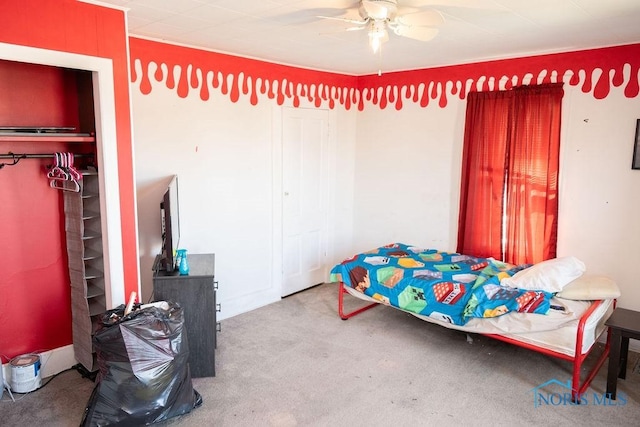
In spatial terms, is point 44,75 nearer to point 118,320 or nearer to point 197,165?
point 197,165

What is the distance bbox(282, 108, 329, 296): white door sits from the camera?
4.64m

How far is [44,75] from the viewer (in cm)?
288

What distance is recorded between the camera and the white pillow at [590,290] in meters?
2.96

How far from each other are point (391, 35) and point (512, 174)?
1657mm

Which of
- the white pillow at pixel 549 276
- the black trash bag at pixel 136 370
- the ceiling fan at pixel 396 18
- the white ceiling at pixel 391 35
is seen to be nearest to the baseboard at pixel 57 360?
the black trash bag at pixel 136 370

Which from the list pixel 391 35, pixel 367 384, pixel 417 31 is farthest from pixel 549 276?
pixel 391 35

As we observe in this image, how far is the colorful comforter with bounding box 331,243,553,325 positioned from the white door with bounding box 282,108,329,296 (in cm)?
84

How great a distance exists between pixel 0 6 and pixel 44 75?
0.59 m

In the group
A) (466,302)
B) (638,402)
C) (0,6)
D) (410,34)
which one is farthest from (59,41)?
(638,402)

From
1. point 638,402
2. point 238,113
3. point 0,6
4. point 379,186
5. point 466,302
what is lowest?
point 638,402

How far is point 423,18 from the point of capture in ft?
7.51

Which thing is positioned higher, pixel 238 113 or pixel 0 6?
pixel 0 6

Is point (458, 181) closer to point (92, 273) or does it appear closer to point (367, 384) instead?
point (367, 384)

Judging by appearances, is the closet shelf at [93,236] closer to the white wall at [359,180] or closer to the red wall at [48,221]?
the red wall at [48,221]
